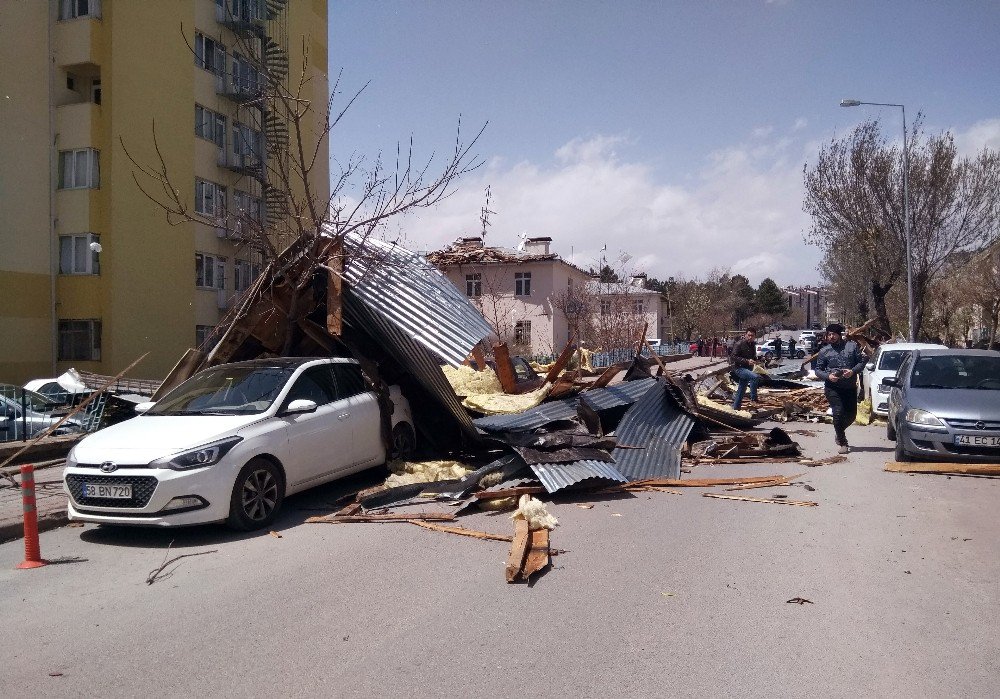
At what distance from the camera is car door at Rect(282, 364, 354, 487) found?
7965 mm

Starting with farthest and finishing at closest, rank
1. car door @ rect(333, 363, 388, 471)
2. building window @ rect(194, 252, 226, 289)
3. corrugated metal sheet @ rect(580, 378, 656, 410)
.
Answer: building window @ rect(194, 252, 226, 289) → corrugated metal sheet @ rect(580, 378, 656, 410) → car door @ rect(333, 363, 388, 471)

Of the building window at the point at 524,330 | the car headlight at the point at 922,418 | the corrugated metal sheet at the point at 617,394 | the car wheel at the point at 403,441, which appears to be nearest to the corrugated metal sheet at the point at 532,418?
the corrugated metal sheet at the point at 617,394

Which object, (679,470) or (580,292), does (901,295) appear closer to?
(580,292)

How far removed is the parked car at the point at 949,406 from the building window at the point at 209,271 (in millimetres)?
24400

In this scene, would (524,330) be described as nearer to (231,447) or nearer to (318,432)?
(318,432)

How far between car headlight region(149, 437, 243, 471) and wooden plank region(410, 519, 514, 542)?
186cm

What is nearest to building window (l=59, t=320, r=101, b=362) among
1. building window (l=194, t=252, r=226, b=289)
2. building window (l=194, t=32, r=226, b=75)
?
building window (l=194, t=252, r=226, b=289)

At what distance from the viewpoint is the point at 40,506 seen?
844 centimetres

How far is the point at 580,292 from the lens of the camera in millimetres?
45281

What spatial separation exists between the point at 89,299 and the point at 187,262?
363 cm

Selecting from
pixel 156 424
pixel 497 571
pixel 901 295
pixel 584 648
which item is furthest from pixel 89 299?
pixel 901 295

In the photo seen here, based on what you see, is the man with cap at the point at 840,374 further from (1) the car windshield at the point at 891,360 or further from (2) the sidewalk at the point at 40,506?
(2) the sidewalk at the point at 40,506

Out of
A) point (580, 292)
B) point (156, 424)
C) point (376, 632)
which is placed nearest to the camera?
point (376, 632)

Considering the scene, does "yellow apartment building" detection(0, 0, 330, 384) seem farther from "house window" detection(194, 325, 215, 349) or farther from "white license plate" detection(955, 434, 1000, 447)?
"white license plate" detection(955, 434, 1000, 447)
